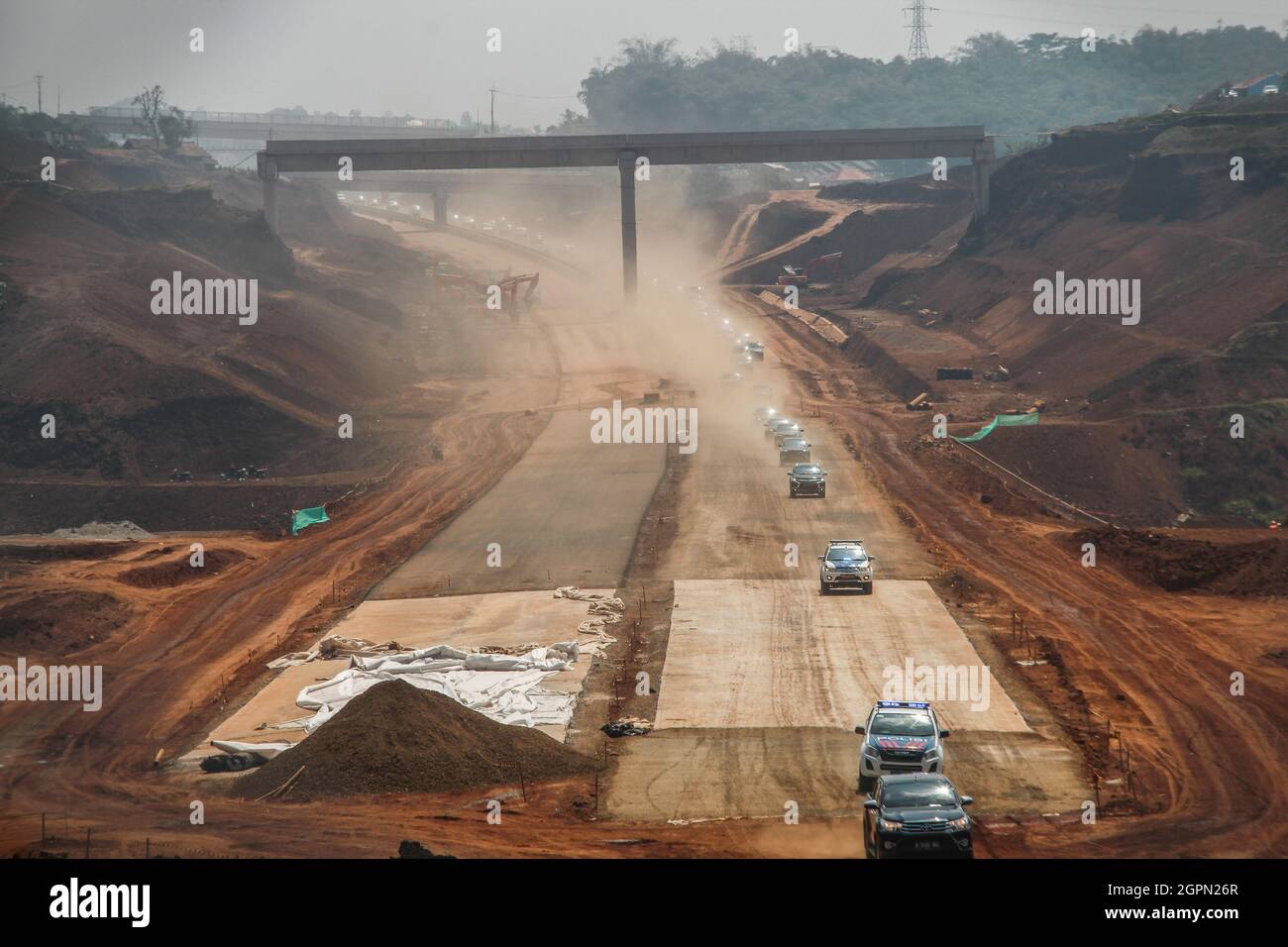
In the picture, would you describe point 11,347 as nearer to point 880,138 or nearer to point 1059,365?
point 1059,365

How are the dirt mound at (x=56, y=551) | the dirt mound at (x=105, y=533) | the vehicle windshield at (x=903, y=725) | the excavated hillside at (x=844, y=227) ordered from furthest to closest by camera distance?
the excavated hillside at (x=844, y=227) → the dirt mound at (x=105, y=533) → the dirt mound at (x=56, y=551) → the vehicle windshield at (x=903, y=725)

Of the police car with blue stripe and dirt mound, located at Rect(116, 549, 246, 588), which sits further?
dirt mound, located at Rect(116, 549, 246, 588)

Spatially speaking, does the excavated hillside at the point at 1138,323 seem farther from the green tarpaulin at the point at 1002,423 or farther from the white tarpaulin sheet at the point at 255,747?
the white tarpaulin sheet at the point at 255,747

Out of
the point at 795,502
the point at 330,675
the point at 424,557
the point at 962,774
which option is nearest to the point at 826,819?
the point at 962,774

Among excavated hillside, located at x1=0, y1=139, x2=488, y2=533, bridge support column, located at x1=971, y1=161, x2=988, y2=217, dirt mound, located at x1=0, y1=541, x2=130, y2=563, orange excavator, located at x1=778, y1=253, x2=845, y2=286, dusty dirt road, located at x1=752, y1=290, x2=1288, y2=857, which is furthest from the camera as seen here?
orange excavator, located at x1=778, y1=253, x2=845, y2=286

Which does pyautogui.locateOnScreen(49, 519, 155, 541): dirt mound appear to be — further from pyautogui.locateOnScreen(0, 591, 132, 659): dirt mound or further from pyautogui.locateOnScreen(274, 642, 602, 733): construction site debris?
pyautogui.locateOnScreen(274, 642, 602, 733): construction site debris

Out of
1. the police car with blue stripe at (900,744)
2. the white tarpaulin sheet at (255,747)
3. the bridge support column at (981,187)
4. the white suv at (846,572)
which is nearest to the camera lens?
the police car with blue stripe at (900,744)

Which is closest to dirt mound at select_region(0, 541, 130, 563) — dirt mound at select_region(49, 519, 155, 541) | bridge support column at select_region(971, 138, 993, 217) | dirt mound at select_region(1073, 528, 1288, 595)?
dirt mound at select_region(49, 519, 155, 541)

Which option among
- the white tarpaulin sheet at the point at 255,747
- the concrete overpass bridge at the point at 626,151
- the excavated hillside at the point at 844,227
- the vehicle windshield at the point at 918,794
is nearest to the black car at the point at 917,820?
the vehicle windshield at the point at 918,794
